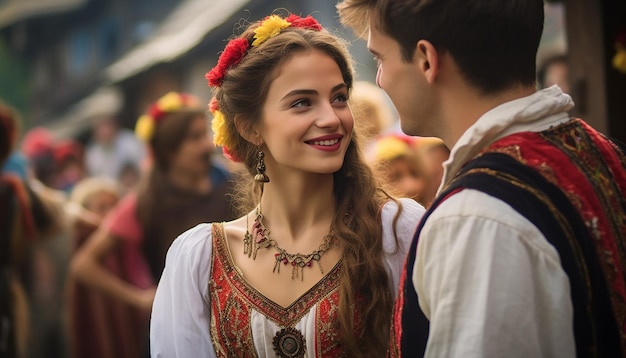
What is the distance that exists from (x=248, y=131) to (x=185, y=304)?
560mm

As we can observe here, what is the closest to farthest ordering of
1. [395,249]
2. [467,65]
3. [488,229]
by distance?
[488,229], [467,65], [395,249]

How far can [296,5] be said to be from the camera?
11.6 meters

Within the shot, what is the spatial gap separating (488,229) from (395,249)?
86 centimetres

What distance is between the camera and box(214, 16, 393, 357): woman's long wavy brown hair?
2.63m

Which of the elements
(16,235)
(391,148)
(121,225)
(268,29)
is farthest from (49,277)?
(268,29)

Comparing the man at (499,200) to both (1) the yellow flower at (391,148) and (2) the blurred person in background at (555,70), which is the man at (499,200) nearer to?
(1) the yellow flower at (391,148)

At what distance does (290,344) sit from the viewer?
2.65 meters

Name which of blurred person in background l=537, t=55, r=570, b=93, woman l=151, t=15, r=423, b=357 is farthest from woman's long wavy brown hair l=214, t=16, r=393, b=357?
blurred person in background l=537, t=55, r=570, b=93

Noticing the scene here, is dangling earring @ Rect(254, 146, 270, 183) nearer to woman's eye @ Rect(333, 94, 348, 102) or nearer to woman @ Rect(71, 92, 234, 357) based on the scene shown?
woman's eye @ Rect(333, 94, 348, 102)

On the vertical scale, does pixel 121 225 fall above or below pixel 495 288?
below

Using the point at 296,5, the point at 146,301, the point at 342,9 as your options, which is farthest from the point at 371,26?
the point at 296,5

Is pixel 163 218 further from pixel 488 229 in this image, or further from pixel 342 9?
pixel 488 229

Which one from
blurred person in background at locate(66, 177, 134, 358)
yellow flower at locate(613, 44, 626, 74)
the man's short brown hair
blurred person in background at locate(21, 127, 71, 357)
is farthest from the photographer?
blurred person in background at locate(66, 177, 134, 358)

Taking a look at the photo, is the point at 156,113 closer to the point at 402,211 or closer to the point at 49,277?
the point at 49,277
